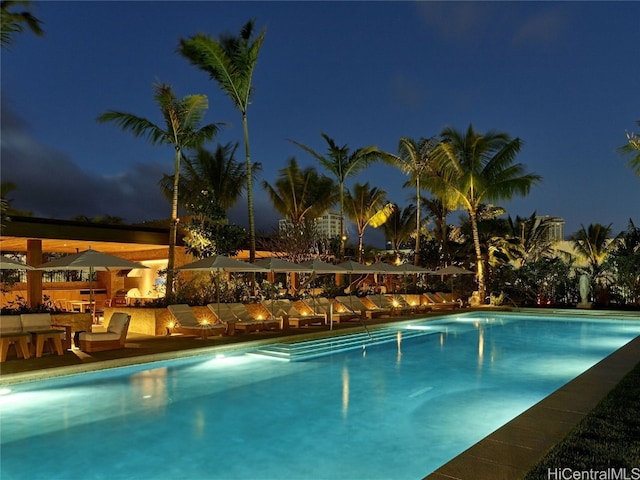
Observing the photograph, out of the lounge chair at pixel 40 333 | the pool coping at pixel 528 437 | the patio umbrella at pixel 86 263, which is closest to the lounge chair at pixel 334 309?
the patio umbrella at pixel 86 263

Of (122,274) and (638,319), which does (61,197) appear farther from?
(638,319)

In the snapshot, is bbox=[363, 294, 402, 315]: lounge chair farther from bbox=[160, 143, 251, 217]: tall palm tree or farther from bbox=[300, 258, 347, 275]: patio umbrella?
bbox=[160, 143, 251, 217]: tall palm tree

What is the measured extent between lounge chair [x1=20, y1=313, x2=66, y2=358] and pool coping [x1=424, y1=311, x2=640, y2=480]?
25.3 ft

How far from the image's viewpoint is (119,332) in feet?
32.2

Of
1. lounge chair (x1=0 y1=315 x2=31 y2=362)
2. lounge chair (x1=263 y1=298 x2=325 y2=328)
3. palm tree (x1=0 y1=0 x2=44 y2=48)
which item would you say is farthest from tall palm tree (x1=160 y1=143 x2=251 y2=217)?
lounge chair (x1=0 y1=315 x2=31 y2=362)

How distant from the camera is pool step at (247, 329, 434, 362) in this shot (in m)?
10.7

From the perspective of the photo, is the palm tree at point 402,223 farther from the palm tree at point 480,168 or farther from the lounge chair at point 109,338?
the lounge chair at point 109,338

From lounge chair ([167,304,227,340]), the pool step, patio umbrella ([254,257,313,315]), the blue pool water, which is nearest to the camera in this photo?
the blue pool water

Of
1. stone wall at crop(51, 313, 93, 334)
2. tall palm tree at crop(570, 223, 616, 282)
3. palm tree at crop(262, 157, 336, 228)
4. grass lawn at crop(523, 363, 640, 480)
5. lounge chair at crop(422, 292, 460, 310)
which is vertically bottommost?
grass lawn at crop(523, 363, 640, 480)

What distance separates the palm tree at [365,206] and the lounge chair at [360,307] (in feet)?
32.9

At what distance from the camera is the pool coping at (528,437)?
370cm

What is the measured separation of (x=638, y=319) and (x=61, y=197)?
94.1 metres

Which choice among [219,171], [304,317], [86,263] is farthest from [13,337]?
[219,171]

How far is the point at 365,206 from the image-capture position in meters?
27.4
